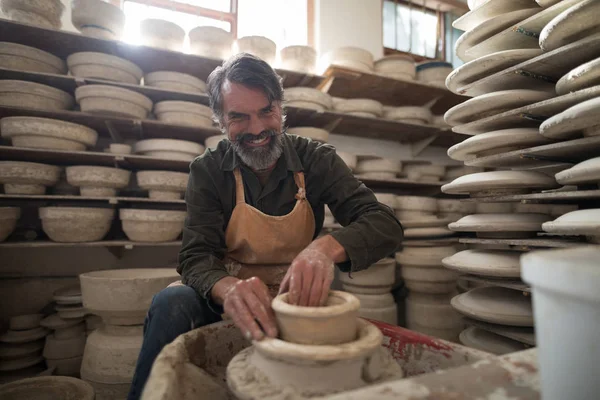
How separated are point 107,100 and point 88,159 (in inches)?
21.4

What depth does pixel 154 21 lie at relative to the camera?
269 centimetres

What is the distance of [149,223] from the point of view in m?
2.47

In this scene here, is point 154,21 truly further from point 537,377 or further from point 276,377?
point 537,377

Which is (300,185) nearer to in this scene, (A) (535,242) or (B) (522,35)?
(A) (535,242)

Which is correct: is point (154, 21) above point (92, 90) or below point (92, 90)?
above

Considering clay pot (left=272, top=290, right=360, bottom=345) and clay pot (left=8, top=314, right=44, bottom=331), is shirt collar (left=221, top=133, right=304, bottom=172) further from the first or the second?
clay pot (left=8, top=314, right=44, bottom=331)

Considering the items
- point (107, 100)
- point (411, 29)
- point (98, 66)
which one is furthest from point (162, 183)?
point (411, 29)

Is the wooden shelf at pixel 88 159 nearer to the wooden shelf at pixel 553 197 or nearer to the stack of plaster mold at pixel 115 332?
the stack of plaster mold at pixel 115 332

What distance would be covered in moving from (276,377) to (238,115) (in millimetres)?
1181

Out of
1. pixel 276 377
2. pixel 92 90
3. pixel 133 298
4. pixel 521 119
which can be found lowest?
pixel 133 298

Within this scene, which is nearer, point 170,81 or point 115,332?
point 115,332

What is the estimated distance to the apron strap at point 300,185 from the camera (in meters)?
1.57

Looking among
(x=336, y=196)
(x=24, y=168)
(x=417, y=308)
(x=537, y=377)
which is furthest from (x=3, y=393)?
(x=417, y=308)

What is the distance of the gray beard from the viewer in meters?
1.54
